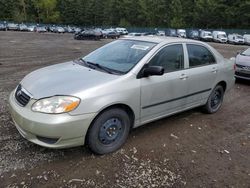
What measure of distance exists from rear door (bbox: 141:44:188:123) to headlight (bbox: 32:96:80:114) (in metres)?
1.12

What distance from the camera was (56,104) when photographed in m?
3.42

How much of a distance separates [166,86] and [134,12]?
8367 centimetres

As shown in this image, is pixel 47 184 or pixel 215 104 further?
pixel 215 104

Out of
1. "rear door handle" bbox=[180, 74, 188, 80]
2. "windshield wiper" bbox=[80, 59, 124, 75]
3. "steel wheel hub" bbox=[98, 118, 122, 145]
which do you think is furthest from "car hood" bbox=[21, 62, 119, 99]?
"rear door handle" bbox=[180, 74, 188, 80]

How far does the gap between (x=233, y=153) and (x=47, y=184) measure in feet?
9.04

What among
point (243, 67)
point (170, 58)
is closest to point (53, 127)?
point (170, 58)

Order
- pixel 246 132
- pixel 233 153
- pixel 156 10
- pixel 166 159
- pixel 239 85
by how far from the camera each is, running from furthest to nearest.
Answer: pixel 156 10, pixel 239 85, pixel 246 132, pixel 233 153, pixel 166 159

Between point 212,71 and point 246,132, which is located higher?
point 212,71

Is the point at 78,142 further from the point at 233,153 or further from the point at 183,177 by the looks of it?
the point at 233,153

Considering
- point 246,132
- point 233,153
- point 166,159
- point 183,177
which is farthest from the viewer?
point 246,132

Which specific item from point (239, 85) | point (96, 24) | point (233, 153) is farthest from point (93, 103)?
point (96, 24)

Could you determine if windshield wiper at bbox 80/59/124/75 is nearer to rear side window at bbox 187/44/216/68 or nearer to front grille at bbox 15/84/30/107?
front grille at bbox 15/84/30/107

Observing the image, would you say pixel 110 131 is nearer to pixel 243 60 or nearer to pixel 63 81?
pixel 63 81

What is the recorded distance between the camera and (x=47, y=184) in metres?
3.23
